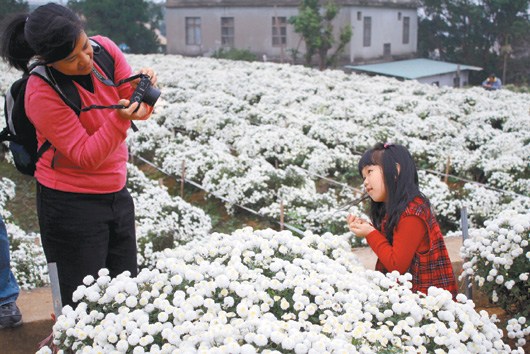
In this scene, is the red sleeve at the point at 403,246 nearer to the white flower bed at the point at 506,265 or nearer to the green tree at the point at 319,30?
the white flower bed at the point at 506,265

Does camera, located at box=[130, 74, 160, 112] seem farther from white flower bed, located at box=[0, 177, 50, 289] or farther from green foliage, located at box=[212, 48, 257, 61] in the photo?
green foliage, located at box=[212, 48, 257, 61]

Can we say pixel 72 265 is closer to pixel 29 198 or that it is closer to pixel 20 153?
pixel 20 153

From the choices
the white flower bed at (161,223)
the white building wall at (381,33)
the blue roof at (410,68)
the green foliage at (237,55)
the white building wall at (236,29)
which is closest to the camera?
the white flower bed at (161,223)

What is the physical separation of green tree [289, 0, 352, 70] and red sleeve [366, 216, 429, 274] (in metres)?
26.3

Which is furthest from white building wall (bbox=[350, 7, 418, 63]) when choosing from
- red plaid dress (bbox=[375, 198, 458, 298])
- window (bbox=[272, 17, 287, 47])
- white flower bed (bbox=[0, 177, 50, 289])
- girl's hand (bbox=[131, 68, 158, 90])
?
girl's hand (bbox=[131, 68, 158, 90])

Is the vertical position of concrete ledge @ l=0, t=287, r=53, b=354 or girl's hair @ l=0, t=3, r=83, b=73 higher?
girl's hair @ l=0, t=3, r=83, b=73

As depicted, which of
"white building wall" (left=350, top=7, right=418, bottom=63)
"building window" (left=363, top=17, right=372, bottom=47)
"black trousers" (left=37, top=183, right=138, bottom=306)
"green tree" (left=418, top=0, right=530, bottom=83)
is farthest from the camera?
"green tree" (left=418, top=0, right=530, bottom=83)

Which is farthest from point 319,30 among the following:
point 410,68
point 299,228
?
point 299,228

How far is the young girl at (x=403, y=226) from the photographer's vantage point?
10.5ft

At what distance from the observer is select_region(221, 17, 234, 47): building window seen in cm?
3404

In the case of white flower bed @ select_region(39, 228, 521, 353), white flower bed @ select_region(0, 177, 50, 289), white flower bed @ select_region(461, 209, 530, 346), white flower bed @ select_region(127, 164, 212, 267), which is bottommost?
white flower bed @ select_region(127, 164, 212, 267)

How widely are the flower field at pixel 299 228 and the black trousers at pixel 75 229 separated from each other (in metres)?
0.12

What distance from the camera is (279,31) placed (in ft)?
105

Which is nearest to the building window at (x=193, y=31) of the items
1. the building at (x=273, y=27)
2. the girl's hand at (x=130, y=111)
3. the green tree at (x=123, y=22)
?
the building at (x=273, y=27)
